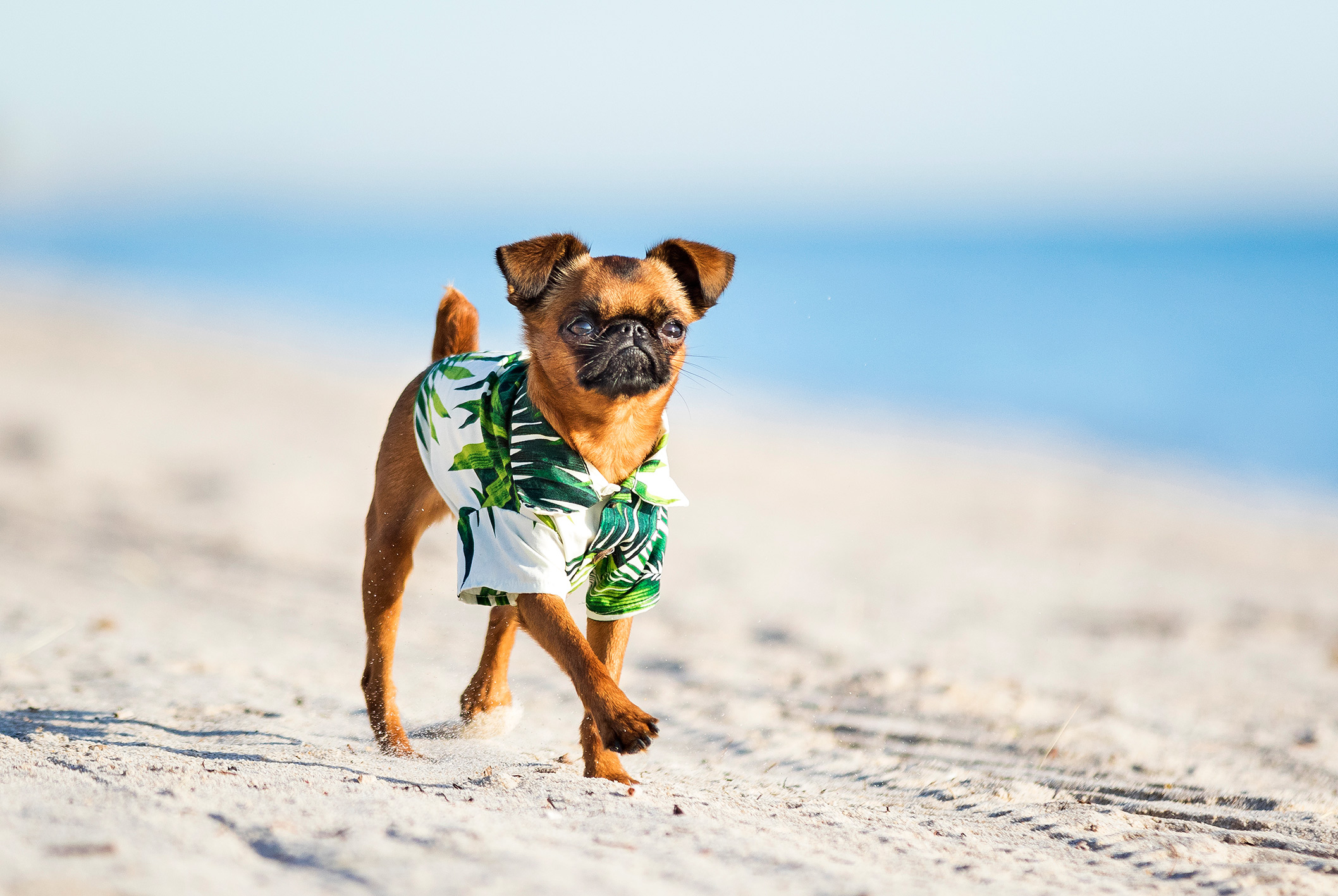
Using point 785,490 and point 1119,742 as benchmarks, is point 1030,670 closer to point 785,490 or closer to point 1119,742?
point 1119,742

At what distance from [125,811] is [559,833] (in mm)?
1075

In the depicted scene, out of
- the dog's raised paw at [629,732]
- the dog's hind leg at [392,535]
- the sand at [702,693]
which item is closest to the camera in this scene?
the sand at [702,693]

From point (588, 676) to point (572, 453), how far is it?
2.49 feet

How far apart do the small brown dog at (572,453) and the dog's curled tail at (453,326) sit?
584 mm

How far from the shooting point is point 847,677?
6004mm

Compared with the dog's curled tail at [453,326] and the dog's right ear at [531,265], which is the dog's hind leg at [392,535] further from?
the dog's right ear at [531,265]

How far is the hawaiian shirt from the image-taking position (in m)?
3.51

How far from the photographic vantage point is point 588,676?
331 centimetres

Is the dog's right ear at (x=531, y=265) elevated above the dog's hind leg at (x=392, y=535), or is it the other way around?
the dog's right ear at (x=531, y=265)

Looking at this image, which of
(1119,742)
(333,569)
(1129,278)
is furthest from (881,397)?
(1129,278)

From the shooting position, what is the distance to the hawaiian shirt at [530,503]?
11.5 feet

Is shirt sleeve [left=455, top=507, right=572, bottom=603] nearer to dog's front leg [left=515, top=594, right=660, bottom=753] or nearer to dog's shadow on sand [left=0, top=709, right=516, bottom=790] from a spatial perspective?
dog's front leg [left=515, top=594, right=660, bottom=753]

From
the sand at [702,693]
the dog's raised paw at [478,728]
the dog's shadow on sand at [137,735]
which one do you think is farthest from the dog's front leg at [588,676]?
the dog's raised paw at [478,728]

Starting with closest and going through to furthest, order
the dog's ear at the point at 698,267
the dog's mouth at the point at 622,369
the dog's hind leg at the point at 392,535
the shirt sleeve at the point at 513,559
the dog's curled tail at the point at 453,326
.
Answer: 1. the shirt sleeve at the point at 513,559
2. the dog's mouth at the point at 622,369
3. the dog's ear at the point at 698,267
4. the dog's hind leg at the point at 392,535
5. the dog's curled tail at the point at 453,326
